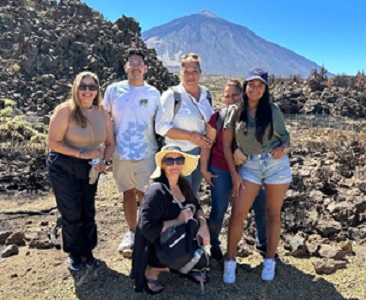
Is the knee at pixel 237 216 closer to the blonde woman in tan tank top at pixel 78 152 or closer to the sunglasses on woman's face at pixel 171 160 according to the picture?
the sunglasses on woman's face at pixel 171 160

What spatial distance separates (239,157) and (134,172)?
118 cm

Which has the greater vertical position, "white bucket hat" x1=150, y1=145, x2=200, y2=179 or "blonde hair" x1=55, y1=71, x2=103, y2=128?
"blonde hair" x1=55, y1=71, x2=103, y2=128

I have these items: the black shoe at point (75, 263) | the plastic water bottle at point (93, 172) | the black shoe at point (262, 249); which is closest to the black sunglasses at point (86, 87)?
the plastic water bottle at point (93, 172)

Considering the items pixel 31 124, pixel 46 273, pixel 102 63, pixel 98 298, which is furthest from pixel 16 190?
pixel 102 63

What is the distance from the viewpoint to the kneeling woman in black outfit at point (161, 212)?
345cm

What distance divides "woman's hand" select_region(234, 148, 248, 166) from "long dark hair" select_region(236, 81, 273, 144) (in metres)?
0.19

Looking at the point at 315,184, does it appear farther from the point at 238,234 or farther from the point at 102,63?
the point at 102,63

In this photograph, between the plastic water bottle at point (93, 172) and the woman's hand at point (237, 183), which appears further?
the plastic water bottle at point (93, 172)

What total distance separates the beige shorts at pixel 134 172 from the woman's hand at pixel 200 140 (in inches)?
24.8

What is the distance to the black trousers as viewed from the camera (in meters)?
3.94

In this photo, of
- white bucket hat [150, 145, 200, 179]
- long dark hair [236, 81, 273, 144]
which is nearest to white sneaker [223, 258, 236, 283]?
white bucket hat [150, 145, 200, 179]

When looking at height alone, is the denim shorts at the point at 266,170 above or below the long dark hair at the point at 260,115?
below

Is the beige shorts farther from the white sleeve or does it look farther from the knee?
the knee

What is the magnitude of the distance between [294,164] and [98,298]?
7.57 metres
